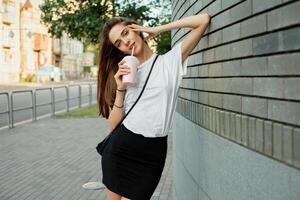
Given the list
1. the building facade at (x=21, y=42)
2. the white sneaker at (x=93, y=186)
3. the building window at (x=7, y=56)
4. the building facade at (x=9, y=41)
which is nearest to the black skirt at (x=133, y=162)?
the white sneaker at (x=93, y=186)

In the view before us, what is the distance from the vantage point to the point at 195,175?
11.9 ft

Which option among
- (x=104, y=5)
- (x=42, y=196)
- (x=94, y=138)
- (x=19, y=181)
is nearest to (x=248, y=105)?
(x=42, y=196)

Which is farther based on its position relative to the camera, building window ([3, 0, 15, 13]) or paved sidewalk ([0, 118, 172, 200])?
building window ([3, 0, 15, 13])

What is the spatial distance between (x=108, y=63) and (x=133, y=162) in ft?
2.05

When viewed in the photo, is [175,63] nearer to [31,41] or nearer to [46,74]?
[31,41]

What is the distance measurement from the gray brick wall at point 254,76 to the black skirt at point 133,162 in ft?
1.30

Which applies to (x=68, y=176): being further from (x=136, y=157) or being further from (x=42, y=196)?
(x=136, y=157)

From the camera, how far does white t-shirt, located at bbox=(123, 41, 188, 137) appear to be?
2.78 metres

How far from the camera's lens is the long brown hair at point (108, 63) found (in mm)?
2955

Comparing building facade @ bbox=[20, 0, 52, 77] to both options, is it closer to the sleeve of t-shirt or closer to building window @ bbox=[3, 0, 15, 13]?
building window @ bbox=[3, 0, 15, 13]

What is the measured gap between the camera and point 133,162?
2.84 meters

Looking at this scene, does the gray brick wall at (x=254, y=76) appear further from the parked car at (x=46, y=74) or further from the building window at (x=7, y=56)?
the parked car at (x=46, y=74)

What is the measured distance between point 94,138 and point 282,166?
32.8 feet

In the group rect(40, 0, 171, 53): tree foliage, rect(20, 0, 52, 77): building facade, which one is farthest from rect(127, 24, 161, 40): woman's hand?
rect(20, 0, 52, 77): building facade
